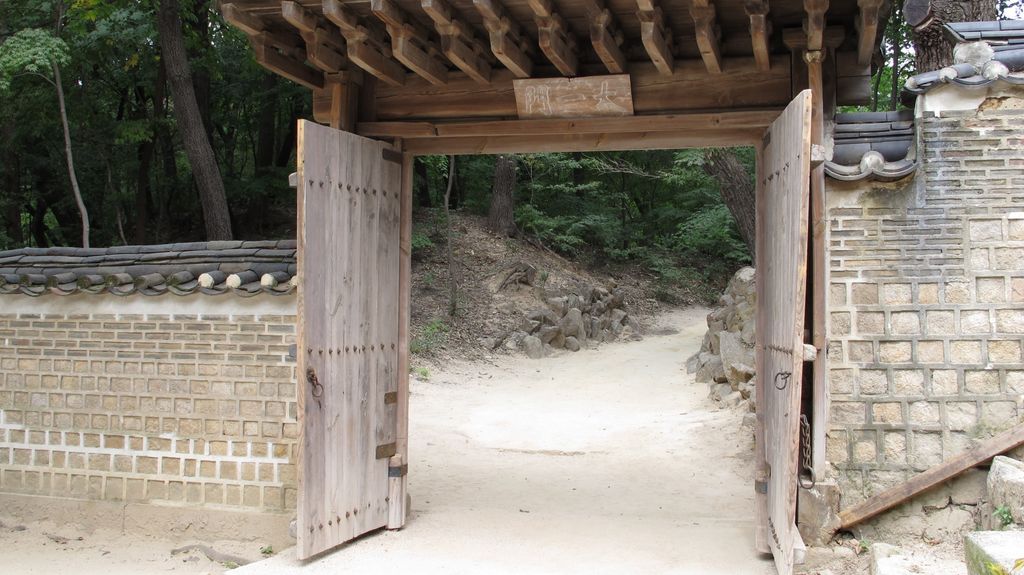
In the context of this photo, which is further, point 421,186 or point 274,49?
point 421,186

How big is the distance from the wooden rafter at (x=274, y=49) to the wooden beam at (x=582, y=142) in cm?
75

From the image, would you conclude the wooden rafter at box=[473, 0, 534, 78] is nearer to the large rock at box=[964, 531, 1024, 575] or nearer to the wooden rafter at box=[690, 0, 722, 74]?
the wooden rafter at box=[690, 0, 722, 74]

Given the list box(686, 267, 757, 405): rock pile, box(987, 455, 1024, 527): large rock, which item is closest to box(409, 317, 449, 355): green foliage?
box(686, 267, 757, 405): rock pile

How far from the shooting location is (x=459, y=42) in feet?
15.3

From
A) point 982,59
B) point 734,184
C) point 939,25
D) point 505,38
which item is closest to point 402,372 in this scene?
point 505,38

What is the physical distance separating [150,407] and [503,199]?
13.3 metres

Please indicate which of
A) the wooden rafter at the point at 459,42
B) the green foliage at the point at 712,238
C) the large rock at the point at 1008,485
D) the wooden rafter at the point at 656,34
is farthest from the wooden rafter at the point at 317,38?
the green foliage at the point at 712,238

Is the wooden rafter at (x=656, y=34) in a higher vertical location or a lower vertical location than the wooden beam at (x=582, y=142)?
higher

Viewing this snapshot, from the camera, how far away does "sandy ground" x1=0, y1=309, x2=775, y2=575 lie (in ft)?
15.9

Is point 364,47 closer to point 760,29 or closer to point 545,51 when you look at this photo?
point 545,51

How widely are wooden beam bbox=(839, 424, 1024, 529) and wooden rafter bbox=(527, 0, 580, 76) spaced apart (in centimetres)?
290

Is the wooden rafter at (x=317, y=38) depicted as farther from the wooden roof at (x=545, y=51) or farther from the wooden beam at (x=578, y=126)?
the wooden beam at (x=578, y=126)

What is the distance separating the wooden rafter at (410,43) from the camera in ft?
14.2

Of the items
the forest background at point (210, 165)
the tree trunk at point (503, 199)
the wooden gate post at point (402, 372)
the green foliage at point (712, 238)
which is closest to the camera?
the wooden gate post at point (402, 372)
